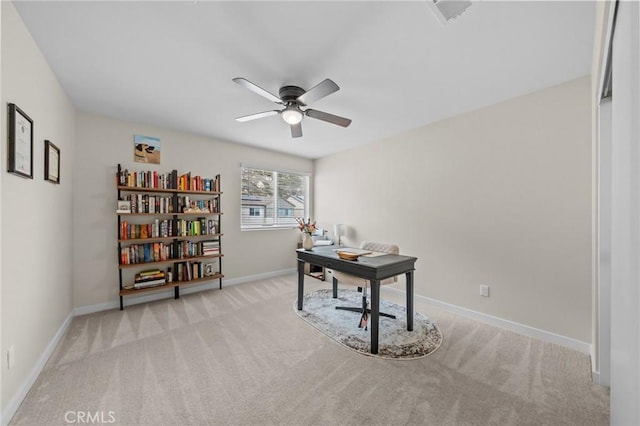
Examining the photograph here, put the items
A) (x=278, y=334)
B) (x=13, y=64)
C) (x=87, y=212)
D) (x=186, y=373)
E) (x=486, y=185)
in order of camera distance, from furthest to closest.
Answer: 1. (x=87, y=212)
2. (x=486, y=185)
3. (x=278, y=334)
4. (x=186, y=373)
5. (x=13, y=64)

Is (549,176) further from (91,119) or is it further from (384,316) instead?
(91,119)

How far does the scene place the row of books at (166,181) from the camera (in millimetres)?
3232

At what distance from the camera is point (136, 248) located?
3.33 meters

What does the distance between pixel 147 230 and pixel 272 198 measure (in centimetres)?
214

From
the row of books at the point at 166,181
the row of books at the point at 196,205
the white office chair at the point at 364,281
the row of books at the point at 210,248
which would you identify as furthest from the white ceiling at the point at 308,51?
the row of books at the point at 210,248

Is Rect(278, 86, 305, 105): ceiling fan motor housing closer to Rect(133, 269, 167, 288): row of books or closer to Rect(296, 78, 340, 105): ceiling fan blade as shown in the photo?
Rect(296, 78, 340, 105): ceiling fan blade

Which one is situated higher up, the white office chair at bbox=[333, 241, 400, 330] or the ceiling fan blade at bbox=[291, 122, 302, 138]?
the ceiling fan blade at bbox=[291, 122, 302, 138]

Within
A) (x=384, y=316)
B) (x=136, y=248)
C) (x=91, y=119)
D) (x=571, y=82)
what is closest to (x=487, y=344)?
(x=384, y=316)

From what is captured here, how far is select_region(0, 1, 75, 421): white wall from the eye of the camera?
1.50 m

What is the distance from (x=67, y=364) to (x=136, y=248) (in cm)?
156

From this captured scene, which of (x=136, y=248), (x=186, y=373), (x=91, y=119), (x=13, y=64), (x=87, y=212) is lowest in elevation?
(x=186, y=373)

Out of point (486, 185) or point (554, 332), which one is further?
point (486, 185)
